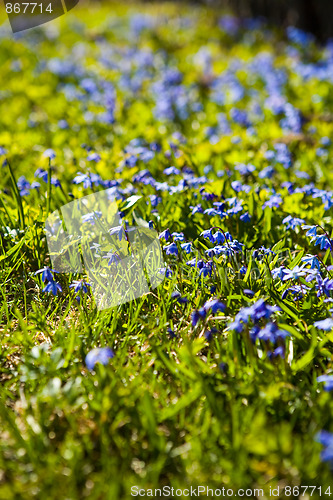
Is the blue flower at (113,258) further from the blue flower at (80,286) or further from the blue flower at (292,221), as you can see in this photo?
the blue flower at (292,221)

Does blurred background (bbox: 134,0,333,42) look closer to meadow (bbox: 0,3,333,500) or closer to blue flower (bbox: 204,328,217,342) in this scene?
meadow (bbox: 0,3,333,500)

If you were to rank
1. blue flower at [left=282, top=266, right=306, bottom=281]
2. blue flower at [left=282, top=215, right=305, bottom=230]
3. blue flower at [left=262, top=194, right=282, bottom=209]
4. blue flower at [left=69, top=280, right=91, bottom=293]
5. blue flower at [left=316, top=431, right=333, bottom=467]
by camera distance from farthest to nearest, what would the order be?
1. blue flower at [left=262, top=194, right=282, bottom=209]
2. blue flower at [left=282, top=215, right=305, bottom=230]
3. blue flower at [left=69, top=280, right=91, bottom=293]
4. blue flower at [left=282, top=266, right=306, bottom=281]
5. blue flower at [left=316, top=431, right=333, bottom=467]

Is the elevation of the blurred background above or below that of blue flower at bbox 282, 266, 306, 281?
above

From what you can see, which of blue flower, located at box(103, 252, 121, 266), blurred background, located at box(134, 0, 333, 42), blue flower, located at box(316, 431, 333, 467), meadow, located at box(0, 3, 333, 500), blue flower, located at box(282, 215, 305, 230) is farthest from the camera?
blurred background, located at box(134, 0, 333, 42)

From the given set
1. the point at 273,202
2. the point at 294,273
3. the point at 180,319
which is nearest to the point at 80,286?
the point at 180,319

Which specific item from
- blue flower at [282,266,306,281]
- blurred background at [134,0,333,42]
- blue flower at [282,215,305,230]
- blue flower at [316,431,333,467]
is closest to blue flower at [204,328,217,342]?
blue flower at [282,266,306,281]

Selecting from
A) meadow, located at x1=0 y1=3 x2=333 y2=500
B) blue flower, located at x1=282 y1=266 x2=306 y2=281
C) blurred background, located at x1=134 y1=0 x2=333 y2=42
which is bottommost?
meadow, located at x1=0 y1=3 x2=333 y2=500

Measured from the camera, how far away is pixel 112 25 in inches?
412

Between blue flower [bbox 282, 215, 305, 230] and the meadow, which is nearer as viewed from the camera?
the meadow

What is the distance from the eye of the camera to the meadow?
177 centimetres

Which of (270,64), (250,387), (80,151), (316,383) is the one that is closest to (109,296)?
(250,387)

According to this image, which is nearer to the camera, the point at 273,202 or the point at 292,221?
the point at 292,221

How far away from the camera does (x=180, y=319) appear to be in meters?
2.49

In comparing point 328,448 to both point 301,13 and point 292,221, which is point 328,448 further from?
point 301,13
